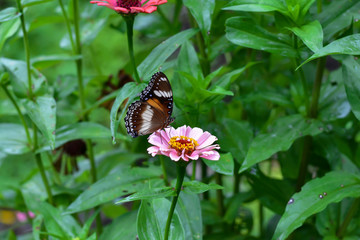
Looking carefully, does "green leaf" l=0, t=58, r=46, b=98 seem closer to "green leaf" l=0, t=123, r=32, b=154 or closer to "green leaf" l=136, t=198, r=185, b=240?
"green leaf" l=0, t=123, r=32, b=154

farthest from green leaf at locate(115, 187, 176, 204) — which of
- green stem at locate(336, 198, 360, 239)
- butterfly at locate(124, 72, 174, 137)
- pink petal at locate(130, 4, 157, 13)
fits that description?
green stem at locate(336, 198, 360, 239)

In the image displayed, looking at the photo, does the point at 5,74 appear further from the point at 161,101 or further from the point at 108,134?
the point at 161,101

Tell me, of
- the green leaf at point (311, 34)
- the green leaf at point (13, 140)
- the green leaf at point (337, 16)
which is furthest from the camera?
the green leaf at point (13, 140)

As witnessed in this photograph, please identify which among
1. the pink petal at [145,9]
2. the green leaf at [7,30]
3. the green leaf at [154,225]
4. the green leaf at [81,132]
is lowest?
the green leaf at [154,225]

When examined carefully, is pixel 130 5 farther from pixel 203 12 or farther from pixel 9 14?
pixel 9 14

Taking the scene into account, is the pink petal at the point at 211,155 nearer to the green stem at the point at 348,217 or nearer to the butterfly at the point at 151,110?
the butterfly at the point at 151,110

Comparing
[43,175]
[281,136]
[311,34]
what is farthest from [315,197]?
[43,175]

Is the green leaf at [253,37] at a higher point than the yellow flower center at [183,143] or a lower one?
higher

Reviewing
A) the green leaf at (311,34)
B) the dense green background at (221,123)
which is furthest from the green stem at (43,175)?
the green leaf at (311,34)
